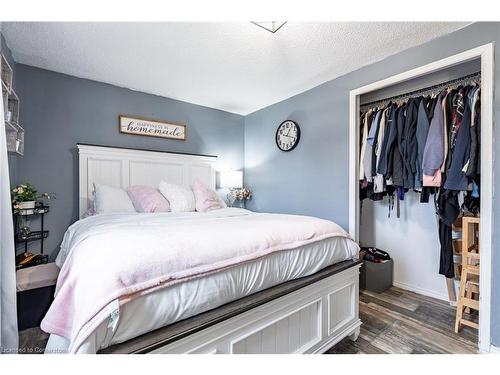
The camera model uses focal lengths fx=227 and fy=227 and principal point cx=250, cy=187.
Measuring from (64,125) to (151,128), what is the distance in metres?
0.89

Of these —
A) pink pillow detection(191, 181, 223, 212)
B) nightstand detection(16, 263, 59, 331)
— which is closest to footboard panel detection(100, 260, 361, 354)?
nightstand detection(16, 263, 59, 331)

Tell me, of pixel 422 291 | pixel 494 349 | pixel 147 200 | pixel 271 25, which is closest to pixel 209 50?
pixel 271 25

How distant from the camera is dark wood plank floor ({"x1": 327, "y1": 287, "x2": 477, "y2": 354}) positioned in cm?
164

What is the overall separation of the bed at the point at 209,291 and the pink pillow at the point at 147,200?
76 centimetres

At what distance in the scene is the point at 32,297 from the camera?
5.27 ft

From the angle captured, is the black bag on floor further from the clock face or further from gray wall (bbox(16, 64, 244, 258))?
gray wall (bbox(16, 64, 244, 258))

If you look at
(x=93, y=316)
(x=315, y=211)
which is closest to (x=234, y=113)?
(x=315, y=211)

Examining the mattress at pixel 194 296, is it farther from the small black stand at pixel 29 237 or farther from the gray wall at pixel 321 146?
the small black stand at pixel 29 237

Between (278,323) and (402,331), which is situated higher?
(278,323)

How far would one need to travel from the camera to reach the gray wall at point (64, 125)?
227 cm

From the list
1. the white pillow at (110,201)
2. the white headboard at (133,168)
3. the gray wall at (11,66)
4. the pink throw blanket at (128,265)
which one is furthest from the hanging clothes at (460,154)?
the gray wall at (11,66)

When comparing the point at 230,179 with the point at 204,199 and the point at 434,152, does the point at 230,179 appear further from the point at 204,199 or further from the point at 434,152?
the point at 434,152
